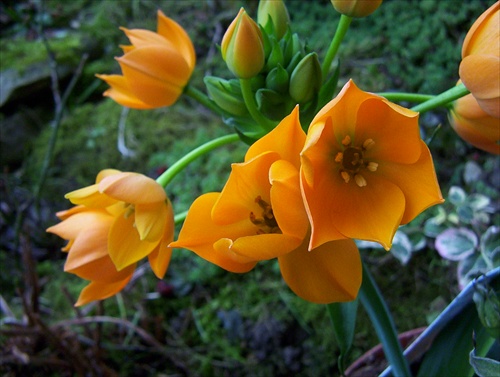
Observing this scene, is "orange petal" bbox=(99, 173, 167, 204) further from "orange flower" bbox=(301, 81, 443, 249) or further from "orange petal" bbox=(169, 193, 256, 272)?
"orange flower" bbox=(301, 81, 443, 249)

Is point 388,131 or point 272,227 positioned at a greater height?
point 388,131

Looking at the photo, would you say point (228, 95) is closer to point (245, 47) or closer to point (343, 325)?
point (245, 47)

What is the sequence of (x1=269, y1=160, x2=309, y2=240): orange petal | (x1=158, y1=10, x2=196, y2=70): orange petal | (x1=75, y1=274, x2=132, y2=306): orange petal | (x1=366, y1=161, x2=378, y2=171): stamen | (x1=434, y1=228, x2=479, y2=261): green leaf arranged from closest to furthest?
Answer: (x1=269, y1=160, x2=309, y2=240): orange petal < (x1=366, y1=161, x2=378, y2=171): stamen < (x1=75, y1=274, x2=132, y2=306): orange petal < (x1=158, y1=10, x2=196, y2=70): orange petal < (x1=434, y1=228, x2=479, y2=261): green leaf

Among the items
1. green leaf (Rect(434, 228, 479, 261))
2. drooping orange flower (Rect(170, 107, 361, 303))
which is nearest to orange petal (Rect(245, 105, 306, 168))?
drooping orange flower (Rect(170, 107, 361, 303))

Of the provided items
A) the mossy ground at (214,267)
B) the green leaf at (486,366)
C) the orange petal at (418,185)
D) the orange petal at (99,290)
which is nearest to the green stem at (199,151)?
the orange petal at (99,290)

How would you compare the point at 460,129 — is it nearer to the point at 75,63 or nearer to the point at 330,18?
the point at 330,18

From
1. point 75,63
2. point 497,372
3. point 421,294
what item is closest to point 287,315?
point 421,294

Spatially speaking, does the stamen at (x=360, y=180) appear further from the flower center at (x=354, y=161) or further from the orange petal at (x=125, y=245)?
the orange petal at (x=125, y=245)

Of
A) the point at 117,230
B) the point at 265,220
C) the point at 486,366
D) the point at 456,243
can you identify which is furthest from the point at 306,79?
the point at 456,243

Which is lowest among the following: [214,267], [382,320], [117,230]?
[214,267]
